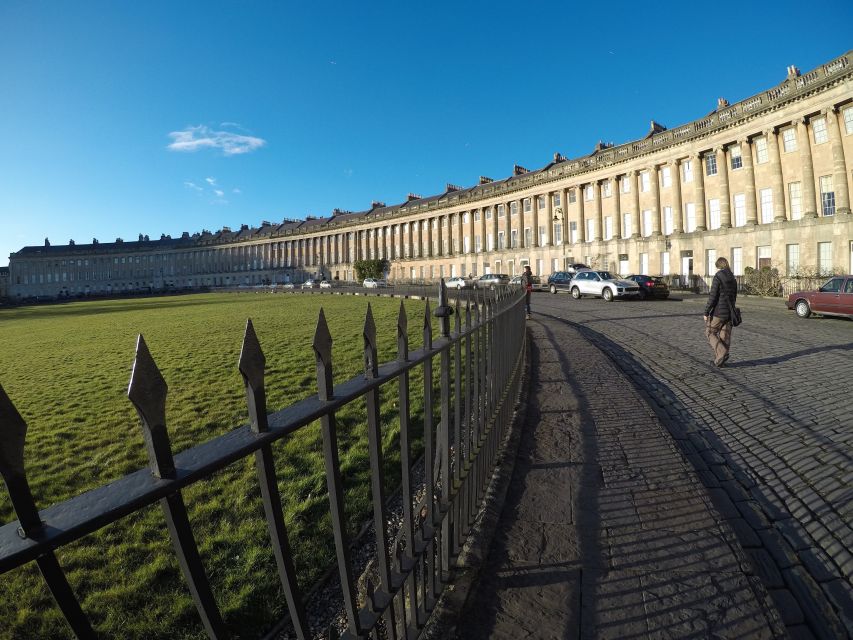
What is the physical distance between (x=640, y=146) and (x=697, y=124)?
20.4ft

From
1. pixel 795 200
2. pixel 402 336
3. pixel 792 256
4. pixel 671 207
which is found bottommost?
pixel 402 336

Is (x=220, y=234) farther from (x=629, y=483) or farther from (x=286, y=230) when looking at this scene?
(x=629, y=483)

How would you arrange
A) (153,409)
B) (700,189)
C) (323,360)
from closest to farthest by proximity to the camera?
(153,409), (323,360), (700,189)

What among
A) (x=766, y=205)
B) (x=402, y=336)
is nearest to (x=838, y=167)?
(x=766, y=205)

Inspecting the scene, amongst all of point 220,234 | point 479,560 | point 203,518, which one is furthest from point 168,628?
point 220,234

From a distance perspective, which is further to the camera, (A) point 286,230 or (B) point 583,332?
(A) point 286,230

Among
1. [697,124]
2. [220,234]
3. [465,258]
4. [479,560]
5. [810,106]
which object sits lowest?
[479,560]

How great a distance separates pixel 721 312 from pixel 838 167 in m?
33.0

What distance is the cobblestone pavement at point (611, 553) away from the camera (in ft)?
7.94

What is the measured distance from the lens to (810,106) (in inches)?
1252

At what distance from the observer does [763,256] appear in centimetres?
3538

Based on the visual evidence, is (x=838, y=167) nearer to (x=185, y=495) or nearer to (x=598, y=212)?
(x=598, y=212)

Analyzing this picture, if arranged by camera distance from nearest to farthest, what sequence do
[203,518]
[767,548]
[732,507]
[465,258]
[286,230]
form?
[767,548], [732,507], [203,518], [465,258], [286,230]

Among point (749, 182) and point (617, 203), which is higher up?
point (617, 203)
